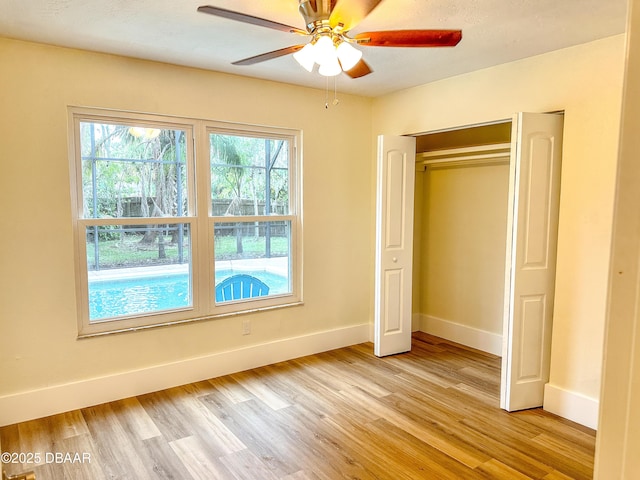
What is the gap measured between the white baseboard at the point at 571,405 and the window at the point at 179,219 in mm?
2242

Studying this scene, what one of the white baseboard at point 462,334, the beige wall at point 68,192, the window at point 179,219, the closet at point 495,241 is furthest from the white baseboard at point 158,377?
the closet at point 495,241

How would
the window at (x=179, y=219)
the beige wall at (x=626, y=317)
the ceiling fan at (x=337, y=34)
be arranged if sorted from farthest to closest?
the window at (x=179, y=219) → the ceiling fan at (x=337, y=34) → the beige wall at (x=626, y=317)

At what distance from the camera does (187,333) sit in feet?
11.5

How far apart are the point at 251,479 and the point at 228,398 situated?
991mm

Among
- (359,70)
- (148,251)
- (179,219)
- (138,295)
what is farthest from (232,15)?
(138,295)

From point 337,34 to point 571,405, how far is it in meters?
2.82

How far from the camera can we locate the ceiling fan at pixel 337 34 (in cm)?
183

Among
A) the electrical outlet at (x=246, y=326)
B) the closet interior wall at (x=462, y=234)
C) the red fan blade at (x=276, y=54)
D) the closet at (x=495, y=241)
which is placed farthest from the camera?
the closet interior wall at (x=462, y=234)

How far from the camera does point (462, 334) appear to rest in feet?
14.8

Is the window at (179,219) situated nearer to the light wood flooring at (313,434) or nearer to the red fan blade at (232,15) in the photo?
the light wood flooring at (313,434)

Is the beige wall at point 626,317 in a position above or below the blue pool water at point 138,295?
above

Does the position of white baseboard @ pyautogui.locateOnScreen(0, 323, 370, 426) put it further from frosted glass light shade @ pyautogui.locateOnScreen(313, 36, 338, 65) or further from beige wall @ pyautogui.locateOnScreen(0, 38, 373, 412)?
frosted glass light shade @ pyautogui.locateOnScreen(313, 36, 338, 65)

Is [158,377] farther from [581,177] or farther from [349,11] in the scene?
[581,177]

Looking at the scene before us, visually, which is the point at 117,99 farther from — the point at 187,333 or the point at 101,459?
the point at 101,459
